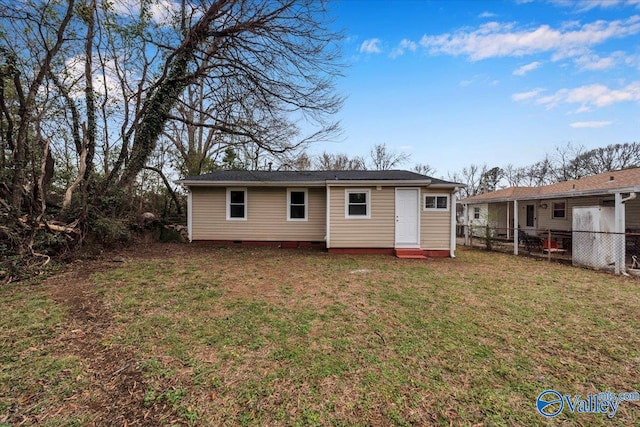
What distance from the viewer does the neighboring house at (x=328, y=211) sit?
344 inches

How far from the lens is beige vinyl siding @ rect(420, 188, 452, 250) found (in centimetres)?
894

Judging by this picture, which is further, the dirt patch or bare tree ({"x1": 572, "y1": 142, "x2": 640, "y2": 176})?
bare tree ({"x1": 572, "y1": 142, "x2": 640, "y2": 176})

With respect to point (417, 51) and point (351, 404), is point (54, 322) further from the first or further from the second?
point (417, 51)

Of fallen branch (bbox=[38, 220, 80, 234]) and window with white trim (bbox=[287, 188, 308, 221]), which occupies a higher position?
window with white trim (bbox=[287, 188, 308, 221])

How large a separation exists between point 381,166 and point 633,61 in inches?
719

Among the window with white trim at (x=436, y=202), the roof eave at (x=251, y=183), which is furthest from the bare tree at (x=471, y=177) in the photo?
the roof eave at (x=251, y=183)

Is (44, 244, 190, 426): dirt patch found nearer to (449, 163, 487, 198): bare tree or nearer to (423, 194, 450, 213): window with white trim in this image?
(423, 194, 450, 213): window with white trim

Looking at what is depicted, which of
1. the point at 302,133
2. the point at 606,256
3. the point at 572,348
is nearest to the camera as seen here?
the point at 572,348

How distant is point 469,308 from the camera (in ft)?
13.5

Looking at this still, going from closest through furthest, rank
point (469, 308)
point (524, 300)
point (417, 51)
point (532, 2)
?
point (469, 308)
point (524, 300)
point (532, 2)
point (417, 51)

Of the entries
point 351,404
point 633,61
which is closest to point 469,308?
point 351,404

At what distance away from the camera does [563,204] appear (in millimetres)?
11891

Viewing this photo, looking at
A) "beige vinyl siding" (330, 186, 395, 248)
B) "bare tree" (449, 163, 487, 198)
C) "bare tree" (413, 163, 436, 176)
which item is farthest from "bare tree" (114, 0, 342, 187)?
"bare tree" (449, 163, 487, 198)

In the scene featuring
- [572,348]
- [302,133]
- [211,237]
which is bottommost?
[572,348]
